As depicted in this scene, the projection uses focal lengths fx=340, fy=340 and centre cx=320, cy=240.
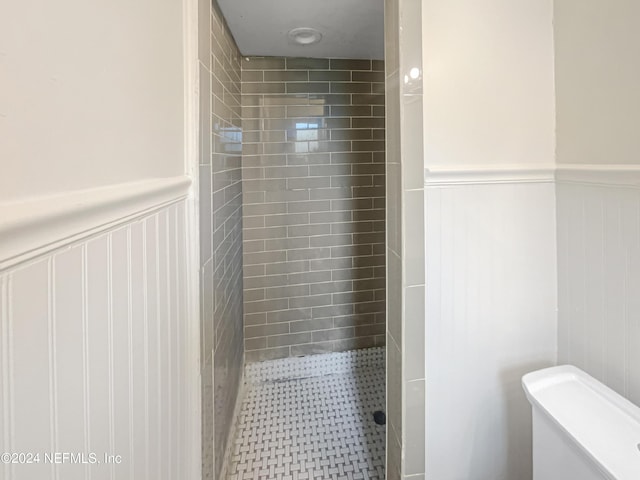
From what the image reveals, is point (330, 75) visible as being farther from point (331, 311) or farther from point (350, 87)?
point (331, 311)

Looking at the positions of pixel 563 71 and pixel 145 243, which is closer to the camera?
pixel 145 243

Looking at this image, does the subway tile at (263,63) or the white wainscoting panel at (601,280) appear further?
the subway tile at (263,63)

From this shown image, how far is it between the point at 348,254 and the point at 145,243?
1.69 m

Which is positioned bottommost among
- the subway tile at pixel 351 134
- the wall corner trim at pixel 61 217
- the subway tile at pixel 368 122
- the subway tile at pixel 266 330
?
Result: the subway tile at pixel 266 330

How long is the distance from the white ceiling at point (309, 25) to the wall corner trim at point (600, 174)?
1.05m

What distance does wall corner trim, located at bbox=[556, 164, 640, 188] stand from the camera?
3.05ft

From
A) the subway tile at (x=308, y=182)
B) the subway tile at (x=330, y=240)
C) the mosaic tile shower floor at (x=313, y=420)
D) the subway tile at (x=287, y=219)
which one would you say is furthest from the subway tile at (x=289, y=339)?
the subway tile at (x=308, y=182)

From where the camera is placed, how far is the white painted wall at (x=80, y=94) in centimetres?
36

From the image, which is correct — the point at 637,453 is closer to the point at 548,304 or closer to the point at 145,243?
the point at 548,304

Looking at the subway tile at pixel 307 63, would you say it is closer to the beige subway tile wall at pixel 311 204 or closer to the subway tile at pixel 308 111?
the beige subway tile wall at pixel 311 204

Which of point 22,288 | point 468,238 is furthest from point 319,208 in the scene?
point 22,288

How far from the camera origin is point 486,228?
1.19m

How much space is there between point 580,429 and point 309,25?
1.86m

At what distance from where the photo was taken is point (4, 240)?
32 cm
